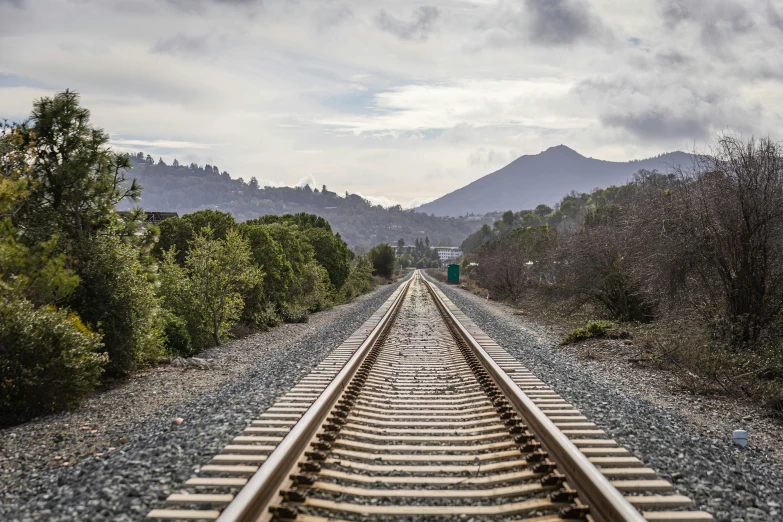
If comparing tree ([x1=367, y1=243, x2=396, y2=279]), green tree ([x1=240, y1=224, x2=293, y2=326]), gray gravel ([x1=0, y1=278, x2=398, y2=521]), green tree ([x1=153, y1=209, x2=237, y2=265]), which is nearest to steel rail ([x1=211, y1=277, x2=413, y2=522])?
gray gravel ([x1=0, y1=278, x2=398, y2=521])

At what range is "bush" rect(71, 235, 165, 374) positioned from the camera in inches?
377

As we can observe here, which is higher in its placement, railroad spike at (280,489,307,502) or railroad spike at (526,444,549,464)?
railroad spike at (526,444,549,464)

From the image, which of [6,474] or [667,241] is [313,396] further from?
[667,241]

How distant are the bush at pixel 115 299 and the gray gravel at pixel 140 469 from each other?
2199mm

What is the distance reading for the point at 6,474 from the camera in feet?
17.7

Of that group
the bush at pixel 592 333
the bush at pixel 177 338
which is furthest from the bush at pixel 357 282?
the bush at pixel 592 333

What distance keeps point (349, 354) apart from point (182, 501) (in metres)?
7.05

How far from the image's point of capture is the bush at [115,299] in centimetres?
959

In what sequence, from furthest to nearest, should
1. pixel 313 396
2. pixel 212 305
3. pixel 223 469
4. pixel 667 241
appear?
pixel 212 305, pixel 667 241, pixel 313 396, pixel 223 469

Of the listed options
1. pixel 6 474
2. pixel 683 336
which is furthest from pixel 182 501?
pixel 683 336

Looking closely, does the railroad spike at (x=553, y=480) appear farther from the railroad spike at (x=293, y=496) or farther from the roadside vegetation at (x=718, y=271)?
the roadside vegetation at (x=718, y=271)

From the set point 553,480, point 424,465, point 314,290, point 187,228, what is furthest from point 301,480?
point 314,290

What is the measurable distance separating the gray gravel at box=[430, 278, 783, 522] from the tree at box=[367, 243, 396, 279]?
61086 mm

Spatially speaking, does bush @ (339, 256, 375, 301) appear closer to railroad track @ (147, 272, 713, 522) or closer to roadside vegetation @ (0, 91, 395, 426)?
roadside vegetation @ (0, 91, 395, 426)
